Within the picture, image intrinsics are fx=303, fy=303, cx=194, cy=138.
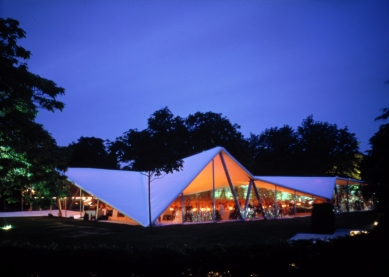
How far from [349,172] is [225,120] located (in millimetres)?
21468

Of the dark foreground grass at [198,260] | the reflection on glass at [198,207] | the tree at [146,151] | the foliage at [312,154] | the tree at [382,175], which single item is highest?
the foliage at [312,154]

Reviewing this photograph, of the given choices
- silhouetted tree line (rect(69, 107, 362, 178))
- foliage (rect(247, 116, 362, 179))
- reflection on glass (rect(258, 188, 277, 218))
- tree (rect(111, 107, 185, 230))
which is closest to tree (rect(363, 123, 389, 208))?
tree (rect(111, 107, 185, 230))

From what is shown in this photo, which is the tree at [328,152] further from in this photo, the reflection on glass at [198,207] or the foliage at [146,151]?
the foliage at [146,151]

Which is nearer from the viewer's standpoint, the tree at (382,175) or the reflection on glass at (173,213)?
the tree at (382,175)

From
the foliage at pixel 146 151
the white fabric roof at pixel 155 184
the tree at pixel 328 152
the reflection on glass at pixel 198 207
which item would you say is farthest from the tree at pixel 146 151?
the tree at pixel 328 152

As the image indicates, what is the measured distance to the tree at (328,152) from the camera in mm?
46406

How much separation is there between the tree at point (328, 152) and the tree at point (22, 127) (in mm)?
41665

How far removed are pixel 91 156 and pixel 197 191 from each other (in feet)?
133

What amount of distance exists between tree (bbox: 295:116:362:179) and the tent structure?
23663mm

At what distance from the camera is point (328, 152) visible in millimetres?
47281

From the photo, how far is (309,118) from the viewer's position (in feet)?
170

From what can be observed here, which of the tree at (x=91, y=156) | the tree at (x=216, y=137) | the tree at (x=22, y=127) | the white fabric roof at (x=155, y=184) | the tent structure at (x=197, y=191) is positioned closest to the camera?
the tree at (x=22, y=127)

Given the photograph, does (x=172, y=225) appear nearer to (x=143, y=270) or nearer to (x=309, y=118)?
(x=143, y=270)

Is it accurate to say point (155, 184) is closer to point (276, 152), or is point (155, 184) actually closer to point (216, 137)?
point (216, 137)
